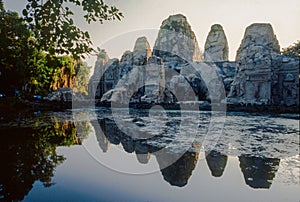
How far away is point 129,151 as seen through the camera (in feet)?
20.0

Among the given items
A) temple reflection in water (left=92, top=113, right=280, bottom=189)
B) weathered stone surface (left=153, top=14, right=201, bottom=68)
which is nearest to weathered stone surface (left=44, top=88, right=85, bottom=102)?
weathered stone surface (left=153, top=14, right=201, bottom=68)

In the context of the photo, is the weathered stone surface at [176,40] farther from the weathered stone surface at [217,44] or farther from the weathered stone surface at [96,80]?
the weathered stone surface at [96,80]

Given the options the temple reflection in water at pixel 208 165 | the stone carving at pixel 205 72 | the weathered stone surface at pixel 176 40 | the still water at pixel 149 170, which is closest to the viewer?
the still water at pixel 149 170

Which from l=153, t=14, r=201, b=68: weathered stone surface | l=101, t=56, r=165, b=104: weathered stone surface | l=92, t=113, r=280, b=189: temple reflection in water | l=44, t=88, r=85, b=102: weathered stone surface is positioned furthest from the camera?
l=153, t=14, r=201, b=68: weathered stone surface

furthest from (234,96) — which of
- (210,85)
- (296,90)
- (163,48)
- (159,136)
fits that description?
(163,48)

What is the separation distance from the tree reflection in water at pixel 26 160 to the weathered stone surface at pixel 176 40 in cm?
4031

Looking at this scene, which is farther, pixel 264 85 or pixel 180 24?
pixel 180 24

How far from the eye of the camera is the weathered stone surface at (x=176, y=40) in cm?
4706

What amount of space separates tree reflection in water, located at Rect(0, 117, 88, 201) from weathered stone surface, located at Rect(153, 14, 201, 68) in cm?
4031

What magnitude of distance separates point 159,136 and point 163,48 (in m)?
42.0

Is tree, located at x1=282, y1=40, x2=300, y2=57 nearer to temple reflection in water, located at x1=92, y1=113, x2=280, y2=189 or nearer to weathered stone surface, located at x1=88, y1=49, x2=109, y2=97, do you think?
weathered stone surface, located at x1=88, y1=49, x2=109, y2=97

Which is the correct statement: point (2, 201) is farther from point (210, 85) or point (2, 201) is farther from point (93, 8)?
point (210, 85)

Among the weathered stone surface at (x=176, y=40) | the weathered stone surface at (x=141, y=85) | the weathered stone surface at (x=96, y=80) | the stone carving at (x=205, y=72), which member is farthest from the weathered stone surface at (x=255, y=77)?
the weathered stone surface at (x=96, y=80)

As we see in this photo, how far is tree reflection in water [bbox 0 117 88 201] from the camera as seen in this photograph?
3420 mm
